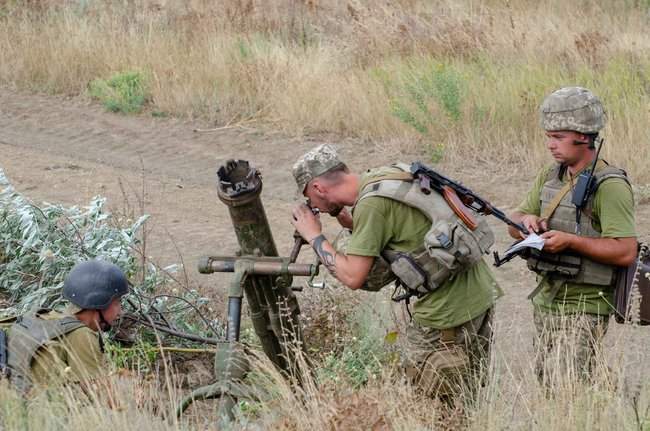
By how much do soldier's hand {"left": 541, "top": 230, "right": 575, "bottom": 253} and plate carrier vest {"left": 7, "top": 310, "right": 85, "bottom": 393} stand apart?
2090 millimetres

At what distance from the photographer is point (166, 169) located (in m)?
11.0

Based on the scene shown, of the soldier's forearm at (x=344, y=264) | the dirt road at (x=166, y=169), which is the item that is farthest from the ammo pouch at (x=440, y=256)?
the dirt road at (x=166, y=169)

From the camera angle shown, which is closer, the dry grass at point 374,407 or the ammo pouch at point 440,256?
the dry grass at point 374,407

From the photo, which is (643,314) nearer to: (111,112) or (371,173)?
(371,173)

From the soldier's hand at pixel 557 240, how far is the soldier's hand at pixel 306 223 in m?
0.99

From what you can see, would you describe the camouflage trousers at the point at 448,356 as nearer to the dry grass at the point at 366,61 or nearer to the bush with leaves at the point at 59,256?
the bush with leaves at the point at 59,256

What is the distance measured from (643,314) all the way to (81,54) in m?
9.94

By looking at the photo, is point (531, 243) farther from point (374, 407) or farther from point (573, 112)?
point (374, 407)

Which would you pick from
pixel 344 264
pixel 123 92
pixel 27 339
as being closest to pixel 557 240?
pixel 344 264

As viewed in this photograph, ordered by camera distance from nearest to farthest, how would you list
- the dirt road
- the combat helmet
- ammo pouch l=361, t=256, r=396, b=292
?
ammo pouch l=361, t=256, r=396, b=292 → the combat helmet → the dirt road

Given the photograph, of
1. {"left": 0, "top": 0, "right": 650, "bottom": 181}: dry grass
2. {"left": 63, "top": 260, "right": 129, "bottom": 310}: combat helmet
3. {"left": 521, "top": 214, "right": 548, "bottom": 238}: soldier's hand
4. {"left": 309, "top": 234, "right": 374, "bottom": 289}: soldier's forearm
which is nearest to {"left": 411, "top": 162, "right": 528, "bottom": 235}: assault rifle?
{"left": 521, "top": 214, "right": 548, "bottom": 238}: soldier's hand

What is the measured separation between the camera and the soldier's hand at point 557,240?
4828 mm

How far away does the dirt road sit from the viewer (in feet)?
28.6

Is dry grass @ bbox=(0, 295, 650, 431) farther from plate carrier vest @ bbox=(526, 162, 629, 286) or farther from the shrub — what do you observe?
the shrub
